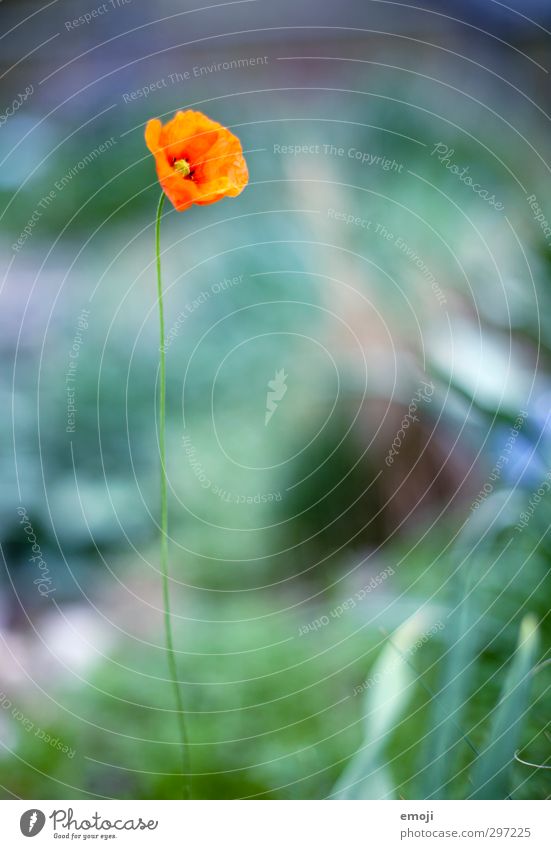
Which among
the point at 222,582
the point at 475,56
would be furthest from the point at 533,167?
the point at 222,582

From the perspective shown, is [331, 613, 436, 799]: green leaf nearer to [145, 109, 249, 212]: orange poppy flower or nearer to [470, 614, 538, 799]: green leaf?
[470, 614, 538, 799]: green leaf

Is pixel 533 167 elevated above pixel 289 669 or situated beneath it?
elevated above

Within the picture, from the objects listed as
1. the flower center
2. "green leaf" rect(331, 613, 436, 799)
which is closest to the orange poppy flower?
the flower center

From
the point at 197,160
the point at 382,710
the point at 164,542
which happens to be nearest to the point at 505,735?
the point at 382,710

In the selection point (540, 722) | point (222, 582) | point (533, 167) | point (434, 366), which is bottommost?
point (540, 722)

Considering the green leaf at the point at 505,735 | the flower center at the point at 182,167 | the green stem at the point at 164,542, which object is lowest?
the green leaf at the point at 505,735

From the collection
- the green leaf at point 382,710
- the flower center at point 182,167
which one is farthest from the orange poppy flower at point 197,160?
the green leaf at point 382,710

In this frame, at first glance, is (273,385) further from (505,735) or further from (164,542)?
(505,735)

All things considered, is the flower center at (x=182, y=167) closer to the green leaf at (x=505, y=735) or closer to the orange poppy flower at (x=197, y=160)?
the orange poppy flower at (x=197, y=160)

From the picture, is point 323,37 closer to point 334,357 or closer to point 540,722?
point 334,357
